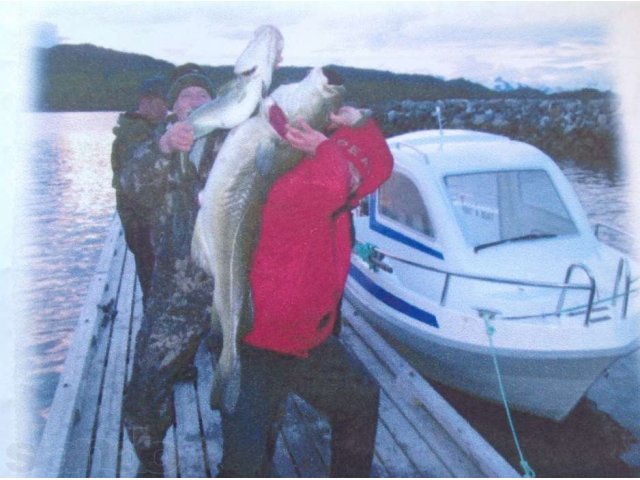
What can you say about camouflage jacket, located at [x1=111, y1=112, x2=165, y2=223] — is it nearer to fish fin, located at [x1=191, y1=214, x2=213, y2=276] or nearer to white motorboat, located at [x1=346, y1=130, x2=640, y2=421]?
fish fin, located at [x1=191, y1=214, x2=213, y2=276]

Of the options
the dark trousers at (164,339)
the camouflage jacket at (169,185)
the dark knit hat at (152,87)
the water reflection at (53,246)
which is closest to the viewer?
the camouflage jacket at (169,185)

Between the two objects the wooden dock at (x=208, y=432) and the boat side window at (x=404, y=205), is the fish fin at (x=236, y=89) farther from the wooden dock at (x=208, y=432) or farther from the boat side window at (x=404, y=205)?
the boat side window at (x=404, y=205)

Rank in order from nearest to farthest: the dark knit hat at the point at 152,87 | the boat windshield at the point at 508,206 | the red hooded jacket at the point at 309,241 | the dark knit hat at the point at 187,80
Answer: the red hooded jacket at the point at 309,241 < the dark knit hat at the point at 187,80 < the dark knit hat at the point at 152,87 < the boat windshield at the point at 508,206

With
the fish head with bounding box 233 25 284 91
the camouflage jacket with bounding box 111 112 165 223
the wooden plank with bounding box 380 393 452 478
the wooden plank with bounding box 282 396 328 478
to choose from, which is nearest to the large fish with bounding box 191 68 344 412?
the fish head with bounding box 233 25 284 91

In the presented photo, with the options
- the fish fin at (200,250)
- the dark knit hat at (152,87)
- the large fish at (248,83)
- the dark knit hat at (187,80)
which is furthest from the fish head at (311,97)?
the dark knit hat at (152,87)

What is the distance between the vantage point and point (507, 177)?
616 centimetres

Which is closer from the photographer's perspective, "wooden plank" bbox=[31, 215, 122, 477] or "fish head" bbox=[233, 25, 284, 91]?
"fish head" bbox=[233, 25, 284, 91]

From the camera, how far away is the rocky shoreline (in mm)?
27245

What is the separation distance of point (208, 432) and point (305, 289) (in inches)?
69.7

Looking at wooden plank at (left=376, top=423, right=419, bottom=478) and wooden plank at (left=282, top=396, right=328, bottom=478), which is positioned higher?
wooden plank at (left=376, top=423, right=419, bottom=478)

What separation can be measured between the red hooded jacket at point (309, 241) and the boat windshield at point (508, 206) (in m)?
3.43

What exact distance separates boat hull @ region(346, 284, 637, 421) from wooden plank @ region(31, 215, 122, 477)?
8.80 feet

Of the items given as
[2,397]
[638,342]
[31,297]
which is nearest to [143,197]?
[2,397]

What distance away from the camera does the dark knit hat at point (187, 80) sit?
334 centimetres
